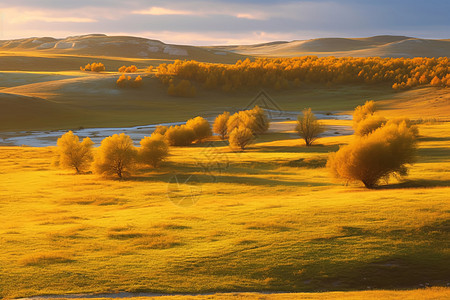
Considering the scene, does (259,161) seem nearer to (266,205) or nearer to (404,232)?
(266,205)

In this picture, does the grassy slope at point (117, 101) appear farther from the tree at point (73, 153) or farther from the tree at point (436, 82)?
the tree at point (73, 153)

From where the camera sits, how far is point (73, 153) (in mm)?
49594

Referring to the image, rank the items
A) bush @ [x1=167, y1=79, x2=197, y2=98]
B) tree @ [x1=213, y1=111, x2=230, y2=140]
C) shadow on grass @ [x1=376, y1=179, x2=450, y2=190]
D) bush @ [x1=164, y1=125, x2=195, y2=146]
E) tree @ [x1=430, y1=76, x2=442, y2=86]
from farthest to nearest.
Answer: bush @ [x1=167, y1=79, x2=197, y2=98] → tree @ [x1=430, y1=76, x2=442, y2=86] → tree @ [x1=213, y1=111, x2=230, y2=140] → bush @ [x1=164, y1=125, x2=195, y2=146] → shadow on grass @ [x1=376, y1=179, x2=450, y2=190]

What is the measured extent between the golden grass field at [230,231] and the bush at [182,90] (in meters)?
94.4

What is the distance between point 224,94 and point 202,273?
133 metres

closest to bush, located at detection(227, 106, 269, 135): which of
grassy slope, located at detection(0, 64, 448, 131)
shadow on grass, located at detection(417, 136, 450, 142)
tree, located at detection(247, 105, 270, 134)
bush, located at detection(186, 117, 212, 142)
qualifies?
tree, located at detection(247, 105, 270, 134)

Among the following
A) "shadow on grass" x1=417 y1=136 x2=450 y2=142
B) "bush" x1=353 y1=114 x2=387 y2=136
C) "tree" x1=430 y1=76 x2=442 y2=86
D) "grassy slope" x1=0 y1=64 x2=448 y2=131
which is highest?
"tree" x1=430 y1=76 x2=442 y2=86

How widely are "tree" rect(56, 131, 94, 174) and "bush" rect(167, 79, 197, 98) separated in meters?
94.8

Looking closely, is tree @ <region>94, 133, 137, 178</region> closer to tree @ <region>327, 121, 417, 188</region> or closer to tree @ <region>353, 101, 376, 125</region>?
tree @ <region>327, 121, 417, 188</region>

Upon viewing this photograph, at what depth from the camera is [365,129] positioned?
192 feet

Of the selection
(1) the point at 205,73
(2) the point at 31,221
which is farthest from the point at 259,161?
(1) the point at 205,73

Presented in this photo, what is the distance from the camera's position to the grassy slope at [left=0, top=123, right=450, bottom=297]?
18812 millimetres

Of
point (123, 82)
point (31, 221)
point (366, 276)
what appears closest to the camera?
point (366, 276)

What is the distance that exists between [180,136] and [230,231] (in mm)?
47005
